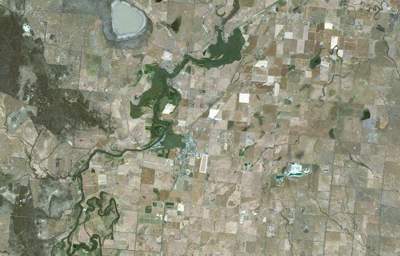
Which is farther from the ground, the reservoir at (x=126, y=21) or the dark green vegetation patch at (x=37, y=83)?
the reservoir at (x=126, y=21)

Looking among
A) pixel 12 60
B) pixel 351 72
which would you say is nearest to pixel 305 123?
pixel 351 72

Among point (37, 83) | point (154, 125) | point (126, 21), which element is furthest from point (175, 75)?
point (37, 83)

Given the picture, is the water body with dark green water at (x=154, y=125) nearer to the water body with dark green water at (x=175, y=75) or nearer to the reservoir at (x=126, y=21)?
the water body with dark green water at (x=175, y=75)

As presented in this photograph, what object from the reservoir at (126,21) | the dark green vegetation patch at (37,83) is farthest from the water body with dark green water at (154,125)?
the dark green vegetation patch at (37,83)

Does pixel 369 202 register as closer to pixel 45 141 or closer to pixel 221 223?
pixel 221 223

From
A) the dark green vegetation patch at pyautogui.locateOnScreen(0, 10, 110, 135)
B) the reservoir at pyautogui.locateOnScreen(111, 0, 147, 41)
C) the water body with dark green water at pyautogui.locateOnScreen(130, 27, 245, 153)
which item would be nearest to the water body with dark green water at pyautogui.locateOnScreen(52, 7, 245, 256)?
the water body with dark green water at pyautogui.locateOnScreen(130, 27, 245, 153)

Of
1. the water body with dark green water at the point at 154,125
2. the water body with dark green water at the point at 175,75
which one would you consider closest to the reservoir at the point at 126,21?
the water body with dark green water at the point at 154,125

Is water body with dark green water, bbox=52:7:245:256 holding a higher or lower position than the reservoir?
lower

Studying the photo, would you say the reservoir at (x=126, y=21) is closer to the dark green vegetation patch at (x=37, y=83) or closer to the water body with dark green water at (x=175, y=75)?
the water body with dark green water at (x=175, y=75)

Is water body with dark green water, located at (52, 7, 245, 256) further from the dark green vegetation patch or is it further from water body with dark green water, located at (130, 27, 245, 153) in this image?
the dark green vegetation patch

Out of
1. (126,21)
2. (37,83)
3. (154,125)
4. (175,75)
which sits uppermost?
(126,21)

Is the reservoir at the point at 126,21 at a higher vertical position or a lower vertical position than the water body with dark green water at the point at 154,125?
higher

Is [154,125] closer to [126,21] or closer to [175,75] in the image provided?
[175,75]
